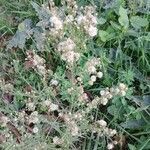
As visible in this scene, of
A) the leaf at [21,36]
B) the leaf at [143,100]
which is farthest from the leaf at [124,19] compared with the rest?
the leaf at [21,36]

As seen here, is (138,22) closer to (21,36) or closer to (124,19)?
(124,19)

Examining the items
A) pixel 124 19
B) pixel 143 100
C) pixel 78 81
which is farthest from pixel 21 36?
pixel 143 100

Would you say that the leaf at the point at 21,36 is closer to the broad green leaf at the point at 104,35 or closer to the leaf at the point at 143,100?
the broad green leaf at the point at 104,35

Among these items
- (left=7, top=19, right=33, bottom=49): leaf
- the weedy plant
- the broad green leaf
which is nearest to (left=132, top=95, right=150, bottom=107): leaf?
the weedy plant

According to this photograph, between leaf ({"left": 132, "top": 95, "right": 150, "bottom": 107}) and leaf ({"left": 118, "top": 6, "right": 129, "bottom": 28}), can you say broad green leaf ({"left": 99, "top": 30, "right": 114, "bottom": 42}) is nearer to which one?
leaf ({"left": 118, "top": 6, "right": 129, "bottom": 28})

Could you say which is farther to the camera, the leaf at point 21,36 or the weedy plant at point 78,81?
the leaf at point 21,36

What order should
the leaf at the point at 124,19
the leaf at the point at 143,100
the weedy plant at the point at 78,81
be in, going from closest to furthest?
the weedy plant at the point at 78,81
the leaf at the point at 143,100
the leaf at the point at 124,19

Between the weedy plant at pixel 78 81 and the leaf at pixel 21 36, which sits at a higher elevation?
the leaf at pixel 21 36
